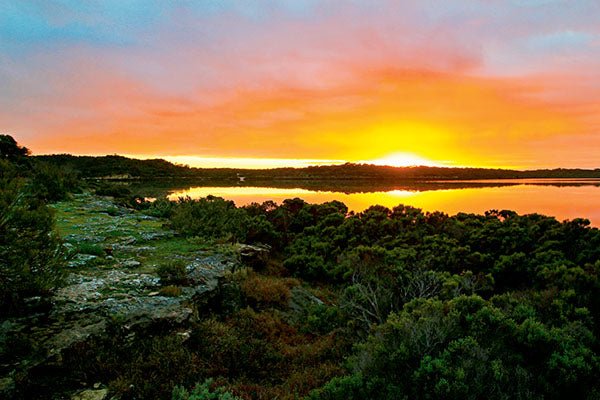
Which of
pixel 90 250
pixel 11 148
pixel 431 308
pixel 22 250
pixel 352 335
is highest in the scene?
pixel 11 148

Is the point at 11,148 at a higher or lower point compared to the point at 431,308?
higher

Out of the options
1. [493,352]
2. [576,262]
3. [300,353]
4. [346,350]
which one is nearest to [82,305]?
[300,353]

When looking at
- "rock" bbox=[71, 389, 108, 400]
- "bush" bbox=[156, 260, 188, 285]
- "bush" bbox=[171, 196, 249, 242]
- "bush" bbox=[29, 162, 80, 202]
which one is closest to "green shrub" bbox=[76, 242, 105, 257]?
"bush" bbox=[156, 260, 188, 285]

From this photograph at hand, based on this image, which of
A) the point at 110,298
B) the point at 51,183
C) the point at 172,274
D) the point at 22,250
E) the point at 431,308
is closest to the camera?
the point at 22,250

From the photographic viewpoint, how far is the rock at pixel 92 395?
518 cm

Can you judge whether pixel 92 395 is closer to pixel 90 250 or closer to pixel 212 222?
pixel 90 250

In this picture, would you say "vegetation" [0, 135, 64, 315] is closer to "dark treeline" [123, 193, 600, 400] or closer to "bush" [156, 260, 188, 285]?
"bush" [156, 260, 188, 285]

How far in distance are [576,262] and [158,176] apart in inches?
3381

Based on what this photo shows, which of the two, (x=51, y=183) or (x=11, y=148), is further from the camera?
(x=11, y=148)

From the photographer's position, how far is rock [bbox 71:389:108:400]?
17.0ft

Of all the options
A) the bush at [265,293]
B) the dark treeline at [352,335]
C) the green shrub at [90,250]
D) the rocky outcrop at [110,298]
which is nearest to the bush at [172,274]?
the dark treeline at [352,335]

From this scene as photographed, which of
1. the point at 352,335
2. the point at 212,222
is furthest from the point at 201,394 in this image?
the point at 212,222

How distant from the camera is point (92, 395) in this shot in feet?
17.3

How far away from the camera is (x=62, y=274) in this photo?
22.4 feet
